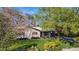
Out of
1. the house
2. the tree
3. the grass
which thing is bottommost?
the grass

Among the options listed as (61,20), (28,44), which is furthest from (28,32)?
(61,20)

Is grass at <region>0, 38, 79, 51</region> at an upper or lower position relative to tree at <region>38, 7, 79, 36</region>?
lower

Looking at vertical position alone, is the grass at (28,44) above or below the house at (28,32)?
below

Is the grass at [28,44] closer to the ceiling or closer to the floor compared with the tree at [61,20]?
closer to the floor

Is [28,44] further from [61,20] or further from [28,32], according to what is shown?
[61,20]

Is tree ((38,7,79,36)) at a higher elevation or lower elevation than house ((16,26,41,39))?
higher

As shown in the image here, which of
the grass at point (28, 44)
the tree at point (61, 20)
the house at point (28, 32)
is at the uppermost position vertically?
the tree at point (61, 20)

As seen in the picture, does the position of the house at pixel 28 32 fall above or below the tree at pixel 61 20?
below

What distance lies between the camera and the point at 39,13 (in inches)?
92.3

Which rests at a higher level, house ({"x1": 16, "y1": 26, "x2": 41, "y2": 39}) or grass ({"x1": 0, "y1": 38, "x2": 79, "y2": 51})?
A: house ({"x1": 16, "y1": 26, "x2": 41, "y2": 39})

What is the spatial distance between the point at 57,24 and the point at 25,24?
0.39 meters
